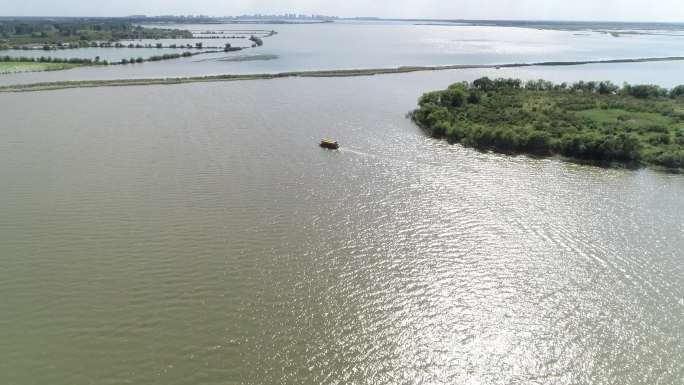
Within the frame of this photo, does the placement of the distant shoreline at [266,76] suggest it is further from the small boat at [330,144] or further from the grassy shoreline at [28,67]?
the small boat at [330,144]

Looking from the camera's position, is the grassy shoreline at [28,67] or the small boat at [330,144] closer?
the small boat at [330,144]

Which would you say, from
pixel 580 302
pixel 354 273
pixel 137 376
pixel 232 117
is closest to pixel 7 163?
pixel 232 117

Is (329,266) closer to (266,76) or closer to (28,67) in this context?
(266,76)

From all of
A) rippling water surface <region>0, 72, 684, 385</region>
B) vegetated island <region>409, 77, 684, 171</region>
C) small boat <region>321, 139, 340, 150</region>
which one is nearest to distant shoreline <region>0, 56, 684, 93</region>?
vegetated island <region>409, 77, 684, 171</region>

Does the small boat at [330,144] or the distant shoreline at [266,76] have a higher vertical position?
the distant shoreline at [266,76]

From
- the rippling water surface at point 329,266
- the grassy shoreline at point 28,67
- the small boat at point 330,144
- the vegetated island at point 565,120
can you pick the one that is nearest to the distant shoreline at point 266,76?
the grassy shoreline at point 28,67

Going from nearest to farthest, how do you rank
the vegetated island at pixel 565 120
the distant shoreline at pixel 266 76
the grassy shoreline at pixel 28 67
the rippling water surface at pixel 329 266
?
the rippling water surface at pixel 329 266
the vegetated island at pixel 565 120
the distant shoreline at pixel 266 76
the grassy shoreline at pixel 28 67
